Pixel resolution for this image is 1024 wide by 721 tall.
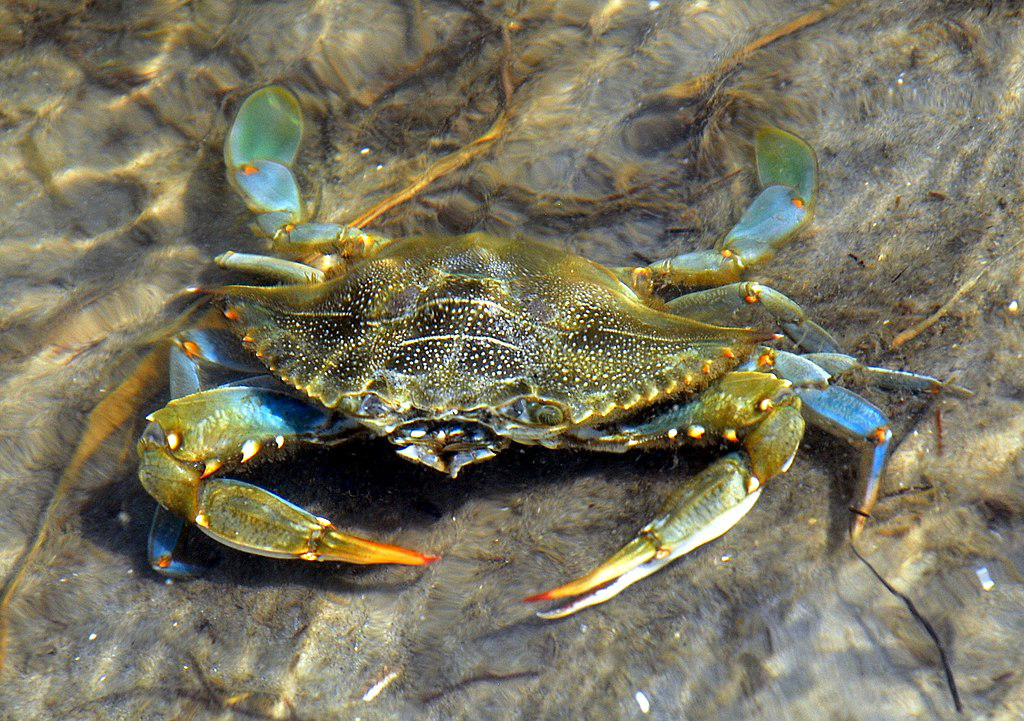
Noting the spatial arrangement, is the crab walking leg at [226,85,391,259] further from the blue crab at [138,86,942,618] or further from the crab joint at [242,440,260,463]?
the crab joint at [242,440,260,463]

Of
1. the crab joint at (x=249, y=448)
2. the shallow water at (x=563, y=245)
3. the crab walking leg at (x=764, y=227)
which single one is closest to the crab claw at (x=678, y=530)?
the shallow water at (x=563, y=245)

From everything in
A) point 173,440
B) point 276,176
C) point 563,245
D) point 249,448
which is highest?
point 276,176

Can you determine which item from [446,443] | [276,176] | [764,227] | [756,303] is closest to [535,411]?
[446,443]

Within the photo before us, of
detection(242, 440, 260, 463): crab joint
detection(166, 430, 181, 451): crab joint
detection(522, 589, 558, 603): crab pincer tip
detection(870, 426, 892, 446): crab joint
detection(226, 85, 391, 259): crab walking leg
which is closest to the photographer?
detection(522, 589, 558, 603): crab pincer tip

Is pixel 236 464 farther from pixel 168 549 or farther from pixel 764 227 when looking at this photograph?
pixel 764 227

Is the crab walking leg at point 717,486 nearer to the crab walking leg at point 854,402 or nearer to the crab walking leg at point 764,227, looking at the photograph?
the crab walking leg at point 854,402

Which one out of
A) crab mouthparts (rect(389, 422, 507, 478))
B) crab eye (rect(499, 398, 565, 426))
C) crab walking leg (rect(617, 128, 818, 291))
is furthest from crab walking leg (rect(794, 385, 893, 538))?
crab mouthparts (rect(389, 422, 507, 478))

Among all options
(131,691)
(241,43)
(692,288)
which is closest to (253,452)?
(131,691)
